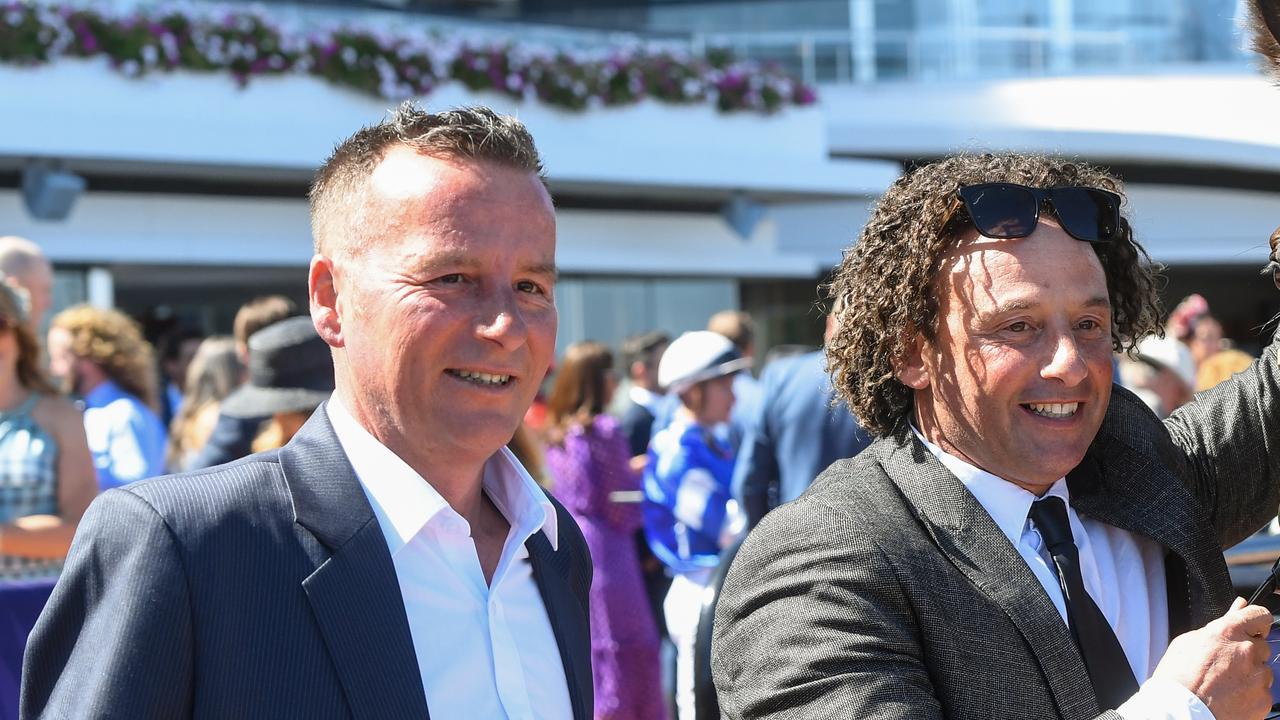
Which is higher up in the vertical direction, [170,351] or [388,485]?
[388,485]

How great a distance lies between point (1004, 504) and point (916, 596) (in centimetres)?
26

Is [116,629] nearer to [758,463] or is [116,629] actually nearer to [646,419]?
[758,463]

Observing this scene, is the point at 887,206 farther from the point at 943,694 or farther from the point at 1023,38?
the point at 1023,38

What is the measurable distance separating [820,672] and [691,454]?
4383mm

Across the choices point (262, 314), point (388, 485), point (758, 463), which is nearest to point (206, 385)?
point (262, 314)

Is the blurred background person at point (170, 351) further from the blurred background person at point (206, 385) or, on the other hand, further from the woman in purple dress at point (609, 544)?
the woman in purple dress at point (609, 544)

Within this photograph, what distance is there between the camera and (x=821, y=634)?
6.64 feet

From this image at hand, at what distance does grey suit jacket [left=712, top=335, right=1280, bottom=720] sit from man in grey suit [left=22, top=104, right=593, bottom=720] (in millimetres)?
291

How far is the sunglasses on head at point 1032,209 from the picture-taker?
7.20ft

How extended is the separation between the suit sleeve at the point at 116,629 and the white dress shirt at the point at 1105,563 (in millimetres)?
1180

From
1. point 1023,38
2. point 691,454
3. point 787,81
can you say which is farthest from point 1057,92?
point 691,454

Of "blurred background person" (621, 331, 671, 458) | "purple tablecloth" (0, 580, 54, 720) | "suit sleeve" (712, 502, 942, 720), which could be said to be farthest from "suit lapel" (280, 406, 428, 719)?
"blurred background person" (621, 331, 671, 458)

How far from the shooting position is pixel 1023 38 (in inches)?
864

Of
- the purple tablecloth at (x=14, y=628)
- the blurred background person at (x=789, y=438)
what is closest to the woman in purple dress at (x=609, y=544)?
the blurred background person at (x=789, y=438)
